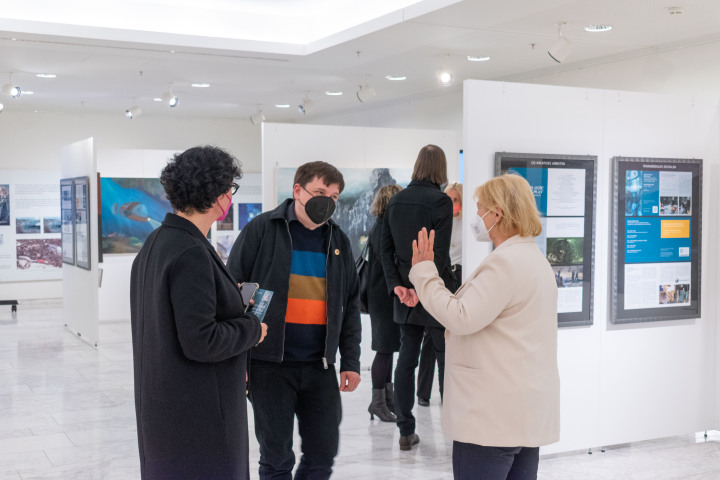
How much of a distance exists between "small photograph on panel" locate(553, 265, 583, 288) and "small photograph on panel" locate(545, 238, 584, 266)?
3cm

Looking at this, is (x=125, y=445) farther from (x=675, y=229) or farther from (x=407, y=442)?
(x=675, y=229)

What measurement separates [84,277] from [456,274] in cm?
561

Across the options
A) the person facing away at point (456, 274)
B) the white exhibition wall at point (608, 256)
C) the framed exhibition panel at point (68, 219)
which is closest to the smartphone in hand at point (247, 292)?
the white exhibition wall at point (608, 256)

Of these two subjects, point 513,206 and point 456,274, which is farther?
point 456,274

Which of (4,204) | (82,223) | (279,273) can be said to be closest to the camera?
(279,273)

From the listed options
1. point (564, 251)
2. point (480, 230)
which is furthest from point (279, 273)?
point (564, 251)

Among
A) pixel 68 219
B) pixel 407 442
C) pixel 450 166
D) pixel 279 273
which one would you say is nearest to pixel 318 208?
pixel 279 273

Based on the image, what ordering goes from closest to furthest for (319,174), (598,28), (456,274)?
(319,174)
(456,274)
(598,28)

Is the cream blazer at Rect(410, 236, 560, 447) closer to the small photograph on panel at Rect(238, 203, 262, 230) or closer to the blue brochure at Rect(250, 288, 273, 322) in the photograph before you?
the blue brochure at Rect(250, 288, 273, 322)

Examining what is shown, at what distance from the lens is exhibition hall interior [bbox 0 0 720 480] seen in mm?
5129

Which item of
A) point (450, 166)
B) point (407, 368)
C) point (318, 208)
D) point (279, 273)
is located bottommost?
point (407, 368)

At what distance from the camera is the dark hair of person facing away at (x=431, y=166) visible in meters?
5.15

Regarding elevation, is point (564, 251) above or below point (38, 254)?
above

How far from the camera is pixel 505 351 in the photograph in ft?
9.43
